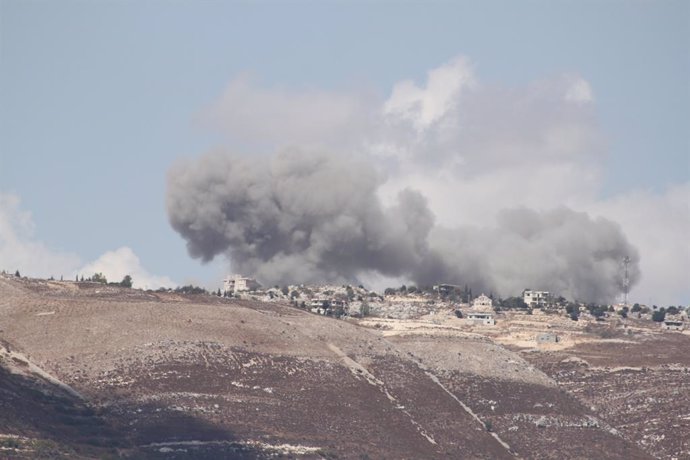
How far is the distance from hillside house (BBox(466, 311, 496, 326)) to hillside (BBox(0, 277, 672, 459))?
36984 mm

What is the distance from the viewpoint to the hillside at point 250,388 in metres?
110

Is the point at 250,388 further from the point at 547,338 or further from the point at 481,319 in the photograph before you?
the point at 481,319

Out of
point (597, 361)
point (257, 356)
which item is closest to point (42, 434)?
point (257, 356)

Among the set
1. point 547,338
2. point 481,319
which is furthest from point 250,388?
point 481,319

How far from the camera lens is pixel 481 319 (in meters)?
197

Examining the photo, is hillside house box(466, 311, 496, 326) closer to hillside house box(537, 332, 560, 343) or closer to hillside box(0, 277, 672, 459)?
hillside house box(537, 332, 560, 343)

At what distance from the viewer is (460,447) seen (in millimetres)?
124312

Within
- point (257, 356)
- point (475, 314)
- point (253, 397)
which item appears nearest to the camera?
point (253, 397)

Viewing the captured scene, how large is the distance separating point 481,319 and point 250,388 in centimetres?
7756

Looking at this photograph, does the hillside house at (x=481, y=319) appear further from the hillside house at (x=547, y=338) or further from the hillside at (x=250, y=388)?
the hillside at (x=250, y=388)

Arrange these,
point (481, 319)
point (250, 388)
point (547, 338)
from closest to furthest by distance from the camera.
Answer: point (250, 388) → point (547, 338) → point (481, 319)

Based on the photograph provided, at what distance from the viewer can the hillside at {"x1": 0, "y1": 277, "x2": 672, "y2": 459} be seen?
110312mm

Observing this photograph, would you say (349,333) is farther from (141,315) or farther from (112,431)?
(112,431)

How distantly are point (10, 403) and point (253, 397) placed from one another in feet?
73.4
